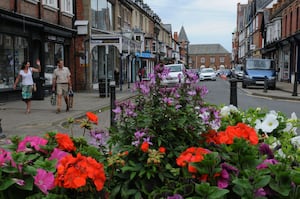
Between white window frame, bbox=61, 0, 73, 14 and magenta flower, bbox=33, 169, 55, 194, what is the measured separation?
21.8 metres

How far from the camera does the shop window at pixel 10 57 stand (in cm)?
1689

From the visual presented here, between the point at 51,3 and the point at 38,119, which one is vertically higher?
the point at 51,3

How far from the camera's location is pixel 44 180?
217 centimetres

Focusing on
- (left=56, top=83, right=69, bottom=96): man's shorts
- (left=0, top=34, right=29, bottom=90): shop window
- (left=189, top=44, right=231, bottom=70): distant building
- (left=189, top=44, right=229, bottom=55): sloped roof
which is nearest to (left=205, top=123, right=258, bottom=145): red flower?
(left=56, top=83, right=69, bottom=96): man's shorts

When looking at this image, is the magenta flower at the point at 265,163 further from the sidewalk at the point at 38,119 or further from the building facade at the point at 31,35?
the building facade at the point at 31,35

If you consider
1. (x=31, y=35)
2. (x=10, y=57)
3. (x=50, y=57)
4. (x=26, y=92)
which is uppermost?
(x=31, y=35)

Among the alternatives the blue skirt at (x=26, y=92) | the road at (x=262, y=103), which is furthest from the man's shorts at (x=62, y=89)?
the road at (x=262, y=103)

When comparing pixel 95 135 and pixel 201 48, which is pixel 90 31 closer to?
pixel 95 135

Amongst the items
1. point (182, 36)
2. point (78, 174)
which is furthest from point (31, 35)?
point (182, 36)

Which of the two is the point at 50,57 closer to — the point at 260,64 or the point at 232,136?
the point at 260,64

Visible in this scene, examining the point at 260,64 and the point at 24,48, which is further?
the point at 260,64

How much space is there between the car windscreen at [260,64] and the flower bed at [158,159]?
1143 inches

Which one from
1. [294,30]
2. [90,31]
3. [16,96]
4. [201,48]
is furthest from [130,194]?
[201,48]

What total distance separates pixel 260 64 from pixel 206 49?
123 metres
